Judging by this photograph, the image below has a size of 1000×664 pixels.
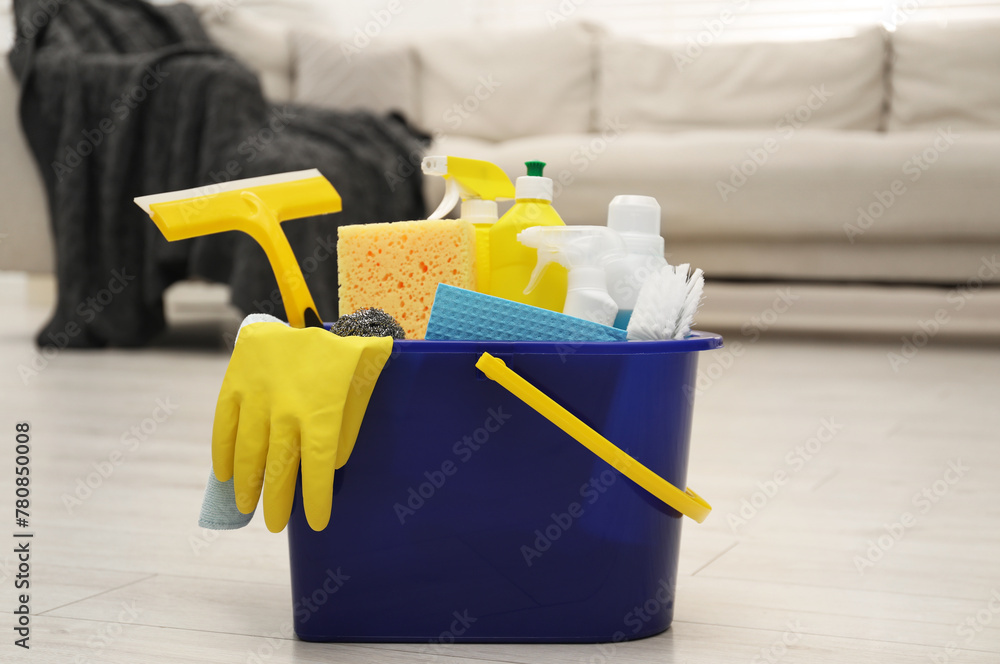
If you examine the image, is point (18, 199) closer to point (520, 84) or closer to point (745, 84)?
point (520, 84)

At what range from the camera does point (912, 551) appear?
2.62 feet

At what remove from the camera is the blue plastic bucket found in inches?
22.5

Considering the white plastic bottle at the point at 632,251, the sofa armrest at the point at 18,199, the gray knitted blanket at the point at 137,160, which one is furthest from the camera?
the sofa armrest at the point at 18,199

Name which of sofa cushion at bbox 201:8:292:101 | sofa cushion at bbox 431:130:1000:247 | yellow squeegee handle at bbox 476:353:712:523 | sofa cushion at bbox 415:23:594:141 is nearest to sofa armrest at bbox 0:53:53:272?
sofa cushion at bbox 201:8:292:101

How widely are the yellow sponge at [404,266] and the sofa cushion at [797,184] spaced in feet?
5.50

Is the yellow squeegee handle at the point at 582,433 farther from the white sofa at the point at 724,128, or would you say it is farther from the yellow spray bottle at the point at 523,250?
the white sofa at the point at 724,128

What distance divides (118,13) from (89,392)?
1.21 meters

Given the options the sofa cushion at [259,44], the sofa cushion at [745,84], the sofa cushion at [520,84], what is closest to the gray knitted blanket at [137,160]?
the sofa cushion at [259,44]

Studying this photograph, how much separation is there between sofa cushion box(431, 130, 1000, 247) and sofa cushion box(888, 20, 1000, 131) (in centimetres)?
35

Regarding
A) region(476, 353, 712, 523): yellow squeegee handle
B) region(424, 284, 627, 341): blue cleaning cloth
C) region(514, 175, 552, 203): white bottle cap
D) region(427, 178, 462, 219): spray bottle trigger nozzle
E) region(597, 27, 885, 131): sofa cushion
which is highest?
region(597, 27, 885, 131): sofa cushion

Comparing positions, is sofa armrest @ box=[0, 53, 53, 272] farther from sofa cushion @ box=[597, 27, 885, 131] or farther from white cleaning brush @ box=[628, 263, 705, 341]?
white cleaning brush @ box=[628, 263, 705, 341]

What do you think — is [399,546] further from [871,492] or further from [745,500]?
[871,492]

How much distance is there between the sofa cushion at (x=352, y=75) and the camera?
2.92m

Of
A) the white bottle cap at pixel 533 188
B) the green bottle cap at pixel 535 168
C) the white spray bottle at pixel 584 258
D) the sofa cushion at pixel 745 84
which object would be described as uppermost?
the sofa cushion at pixel 745 84
